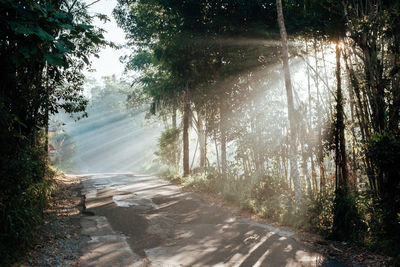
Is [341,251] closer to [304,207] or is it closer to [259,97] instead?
[304,207]

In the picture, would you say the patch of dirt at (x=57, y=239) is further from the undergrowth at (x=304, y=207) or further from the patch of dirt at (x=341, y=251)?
the undergrowth at (x=304, y=207)

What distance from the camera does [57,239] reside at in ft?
17.7

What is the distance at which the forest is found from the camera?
4.37 meters

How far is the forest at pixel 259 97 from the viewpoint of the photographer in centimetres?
437

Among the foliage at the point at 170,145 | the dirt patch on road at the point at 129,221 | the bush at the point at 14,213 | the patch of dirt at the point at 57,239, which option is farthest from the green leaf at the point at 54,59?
the foliage at the point at 170,145

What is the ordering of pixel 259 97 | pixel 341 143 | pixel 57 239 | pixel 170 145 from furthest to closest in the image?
pixel 170 145, pixel 259 97, pixel 341 143, pixel 57 239

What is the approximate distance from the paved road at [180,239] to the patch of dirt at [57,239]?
21cm

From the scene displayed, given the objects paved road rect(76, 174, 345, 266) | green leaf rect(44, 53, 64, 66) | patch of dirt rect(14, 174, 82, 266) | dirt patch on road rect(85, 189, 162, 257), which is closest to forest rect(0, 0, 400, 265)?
green leaf rect(44, 53, 64, 66)

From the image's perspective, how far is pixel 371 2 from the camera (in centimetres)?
553

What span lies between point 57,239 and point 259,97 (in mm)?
8067

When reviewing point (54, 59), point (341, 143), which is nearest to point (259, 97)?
point (341, 143)

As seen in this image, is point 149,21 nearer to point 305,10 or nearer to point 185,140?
point 185,140

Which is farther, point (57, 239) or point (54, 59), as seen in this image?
point (57, 239)

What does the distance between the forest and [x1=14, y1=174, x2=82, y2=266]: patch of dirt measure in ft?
1.40
